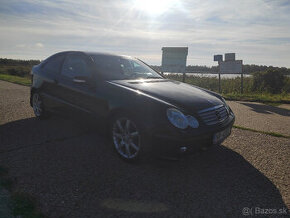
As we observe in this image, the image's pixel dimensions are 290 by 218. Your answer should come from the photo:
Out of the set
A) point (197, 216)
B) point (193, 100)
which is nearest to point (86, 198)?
point (197, 216)

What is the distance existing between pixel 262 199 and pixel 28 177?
2.56 meters

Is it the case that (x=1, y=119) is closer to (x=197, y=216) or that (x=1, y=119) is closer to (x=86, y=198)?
(x=86, y=198)

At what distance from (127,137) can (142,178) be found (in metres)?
0.59

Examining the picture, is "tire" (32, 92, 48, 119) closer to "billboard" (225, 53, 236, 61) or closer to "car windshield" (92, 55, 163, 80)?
"car windshield" (92, 55, 163, 80)

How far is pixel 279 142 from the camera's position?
395cm

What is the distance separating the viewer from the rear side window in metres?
4.36

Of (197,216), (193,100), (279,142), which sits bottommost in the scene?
(197,216)

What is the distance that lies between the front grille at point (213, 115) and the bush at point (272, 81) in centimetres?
1114

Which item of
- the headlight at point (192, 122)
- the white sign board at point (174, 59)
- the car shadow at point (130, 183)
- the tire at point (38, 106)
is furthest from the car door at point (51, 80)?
the white sign board at point (174, 59)

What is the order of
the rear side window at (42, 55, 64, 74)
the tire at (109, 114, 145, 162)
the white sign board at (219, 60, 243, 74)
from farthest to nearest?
the white sign board at (219, 60, 243, 74), the rear side window at (42, 55, 64, 74), the tire at (109, 114, 145, 162)

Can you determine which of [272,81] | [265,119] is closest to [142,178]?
[265,119]

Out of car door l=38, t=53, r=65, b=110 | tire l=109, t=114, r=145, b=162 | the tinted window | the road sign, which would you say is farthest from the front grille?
the road sign

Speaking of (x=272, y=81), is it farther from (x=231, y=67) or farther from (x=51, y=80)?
(x=51, y=80)

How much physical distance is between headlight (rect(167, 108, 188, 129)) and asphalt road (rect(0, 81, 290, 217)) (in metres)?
0.63
